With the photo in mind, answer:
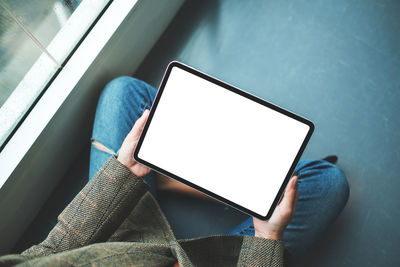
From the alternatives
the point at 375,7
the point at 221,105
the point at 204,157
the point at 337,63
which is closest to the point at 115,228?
the point at 204,157

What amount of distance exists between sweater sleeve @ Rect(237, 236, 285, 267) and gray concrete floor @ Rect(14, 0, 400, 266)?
0.29m

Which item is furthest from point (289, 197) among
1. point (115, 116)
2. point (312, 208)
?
point (115, 116)

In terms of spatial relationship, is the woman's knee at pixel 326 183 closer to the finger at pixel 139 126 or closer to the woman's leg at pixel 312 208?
the woman's leg at pixel 312 208

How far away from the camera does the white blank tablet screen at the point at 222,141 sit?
54cm

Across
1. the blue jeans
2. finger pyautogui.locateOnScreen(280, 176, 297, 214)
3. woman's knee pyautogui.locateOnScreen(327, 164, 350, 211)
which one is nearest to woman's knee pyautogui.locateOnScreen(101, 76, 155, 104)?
the blue jeans

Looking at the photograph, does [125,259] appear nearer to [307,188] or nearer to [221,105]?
[221,105]

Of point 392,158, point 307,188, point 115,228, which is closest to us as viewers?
point 115,228

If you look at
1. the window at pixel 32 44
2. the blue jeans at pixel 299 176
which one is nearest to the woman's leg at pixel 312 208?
the blue jeans at pixel 299 176

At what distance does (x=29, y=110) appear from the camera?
23.7 inches

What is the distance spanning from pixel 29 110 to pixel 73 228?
29 centimetres

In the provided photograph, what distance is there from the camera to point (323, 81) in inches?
36.9

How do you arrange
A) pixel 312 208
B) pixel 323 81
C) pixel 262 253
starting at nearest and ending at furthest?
1. pixel 262 253
2. pixel 312 208
3. pixel 323 81

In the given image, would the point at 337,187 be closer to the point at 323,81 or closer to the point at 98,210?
the point at 323,81

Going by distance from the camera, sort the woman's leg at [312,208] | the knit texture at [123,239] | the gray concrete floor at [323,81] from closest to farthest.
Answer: the knit texture at [123,239], the woman's leg at [312,208], the gray concrete floor at [323,81]
